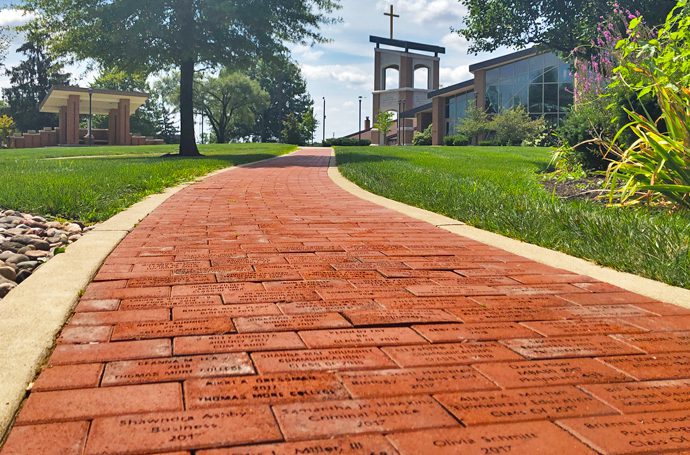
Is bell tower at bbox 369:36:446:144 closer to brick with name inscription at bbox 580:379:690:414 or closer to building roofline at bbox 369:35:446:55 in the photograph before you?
building roofline at bbox 369:35:446:55

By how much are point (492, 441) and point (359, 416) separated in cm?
39

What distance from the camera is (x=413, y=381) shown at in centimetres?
225

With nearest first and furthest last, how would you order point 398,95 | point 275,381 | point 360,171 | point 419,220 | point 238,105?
point 275,381
point 419,220
point 360,171
point 238,105
point 398,95

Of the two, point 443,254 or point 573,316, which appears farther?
point 443,254

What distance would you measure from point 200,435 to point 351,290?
1.78 metres

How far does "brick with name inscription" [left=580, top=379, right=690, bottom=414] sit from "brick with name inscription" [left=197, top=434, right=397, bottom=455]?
0.82 meters

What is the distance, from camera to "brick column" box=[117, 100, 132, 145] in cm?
4616

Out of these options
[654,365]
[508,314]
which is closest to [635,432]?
[654,365]

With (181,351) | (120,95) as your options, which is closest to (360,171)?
(181,351)

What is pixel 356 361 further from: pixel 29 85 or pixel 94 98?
pixel 29 85

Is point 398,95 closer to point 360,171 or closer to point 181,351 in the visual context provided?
point 360,171

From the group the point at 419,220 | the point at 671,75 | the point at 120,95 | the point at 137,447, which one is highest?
the point at 120,95

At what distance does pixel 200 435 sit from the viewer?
1808 mm

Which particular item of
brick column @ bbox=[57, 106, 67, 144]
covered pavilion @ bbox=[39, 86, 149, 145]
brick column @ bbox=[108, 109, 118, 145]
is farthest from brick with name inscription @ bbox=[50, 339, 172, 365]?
brick column @ bbox=[108, 109, 118, 145]
